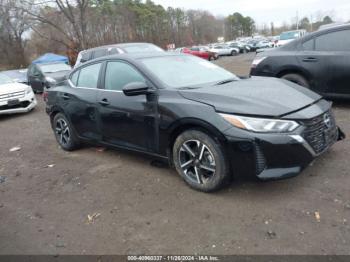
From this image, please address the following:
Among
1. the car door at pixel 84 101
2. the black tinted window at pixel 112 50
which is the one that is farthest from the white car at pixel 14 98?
the car door at pixel 84 101

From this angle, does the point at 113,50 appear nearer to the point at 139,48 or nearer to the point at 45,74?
the point at 139,48

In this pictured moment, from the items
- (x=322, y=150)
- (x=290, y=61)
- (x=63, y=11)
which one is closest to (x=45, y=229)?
(x=322, y=150)

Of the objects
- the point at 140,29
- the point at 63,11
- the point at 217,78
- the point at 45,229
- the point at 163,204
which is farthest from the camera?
the point at 140,29

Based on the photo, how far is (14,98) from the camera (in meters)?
9.77

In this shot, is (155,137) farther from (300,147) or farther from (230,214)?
(300,147)

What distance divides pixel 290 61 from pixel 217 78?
281 centimetres

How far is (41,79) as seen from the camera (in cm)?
1388

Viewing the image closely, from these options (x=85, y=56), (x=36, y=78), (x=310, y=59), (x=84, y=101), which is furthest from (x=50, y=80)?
(x=310, y=59)

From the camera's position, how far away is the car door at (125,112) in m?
4.14

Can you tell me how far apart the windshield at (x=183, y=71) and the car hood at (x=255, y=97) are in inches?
12.3

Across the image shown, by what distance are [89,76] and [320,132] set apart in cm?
335

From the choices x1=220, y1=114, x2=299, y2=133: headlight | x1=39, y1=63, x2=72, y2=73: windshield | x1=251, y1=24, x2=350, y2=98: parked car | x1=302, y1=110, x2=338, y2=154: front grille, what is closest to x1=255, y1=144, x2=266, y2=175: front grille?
x1=220, y1=114, x2=299, y2=133: headlight

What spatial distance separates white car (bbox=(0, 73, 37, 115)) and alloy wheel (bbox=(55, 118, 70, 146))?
449cm

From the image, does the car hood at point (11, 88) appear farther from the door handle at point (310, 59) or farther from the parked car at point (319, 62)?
the door handle at point (310, 59)
